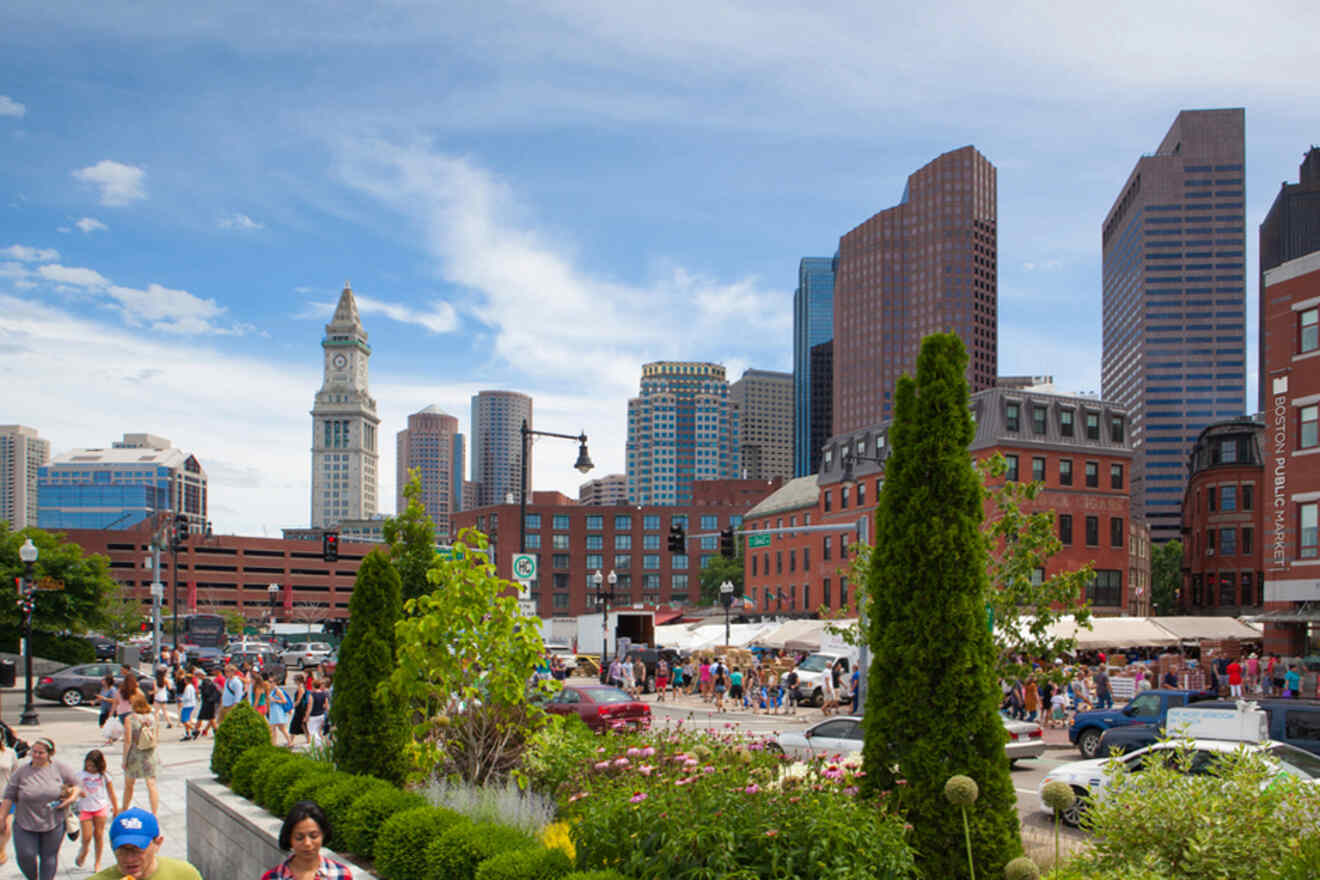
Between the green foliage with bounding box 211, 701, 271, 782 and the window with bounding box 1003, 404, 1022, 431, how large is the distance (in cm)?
5229

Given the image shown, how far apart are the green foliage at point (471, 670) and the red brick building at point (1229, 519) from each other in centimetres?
7442

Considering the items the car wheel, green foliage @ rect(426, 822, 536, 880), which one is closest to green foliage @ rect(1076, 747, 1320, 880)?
green foliage @ rect(426, 822, 536, 880)

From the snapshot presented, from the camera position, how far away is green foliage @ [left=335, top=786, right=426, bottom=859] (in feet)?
34.3

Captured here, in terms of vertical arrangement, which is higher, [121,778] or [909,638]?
[909,638]

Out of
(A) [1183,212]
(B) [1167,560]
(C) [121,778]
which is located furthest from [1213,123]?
(C) [121,778]

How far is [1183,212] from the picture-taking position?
192 metres

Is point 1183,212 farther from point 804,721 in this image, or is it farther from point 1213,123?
point 804,721

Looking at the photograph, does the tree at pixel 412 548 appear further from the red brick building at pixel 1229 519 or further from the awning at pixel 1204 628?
the red brick building at pixel 1229 519

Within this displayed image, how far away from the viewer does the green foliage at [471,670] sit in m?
12.1

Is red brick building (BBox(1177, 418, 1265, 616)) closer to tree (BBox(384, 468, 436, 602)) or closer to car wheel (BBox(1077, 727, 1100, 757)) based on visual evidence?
car wheel (BBox(1077, 727, 1100, 757))

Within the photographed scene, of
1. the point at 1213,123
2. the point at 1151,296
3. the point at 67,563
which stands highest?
the point at 1213,123

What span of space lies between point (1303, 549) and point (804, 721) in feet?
65.2

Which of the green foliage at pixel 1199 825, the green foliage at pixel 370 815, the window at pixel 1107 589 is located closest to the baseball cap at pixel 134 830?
the green foliage at pixel 370 815

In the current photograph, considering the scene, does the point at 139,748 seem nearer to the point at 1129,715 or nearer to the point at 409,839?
the point at 409,839
